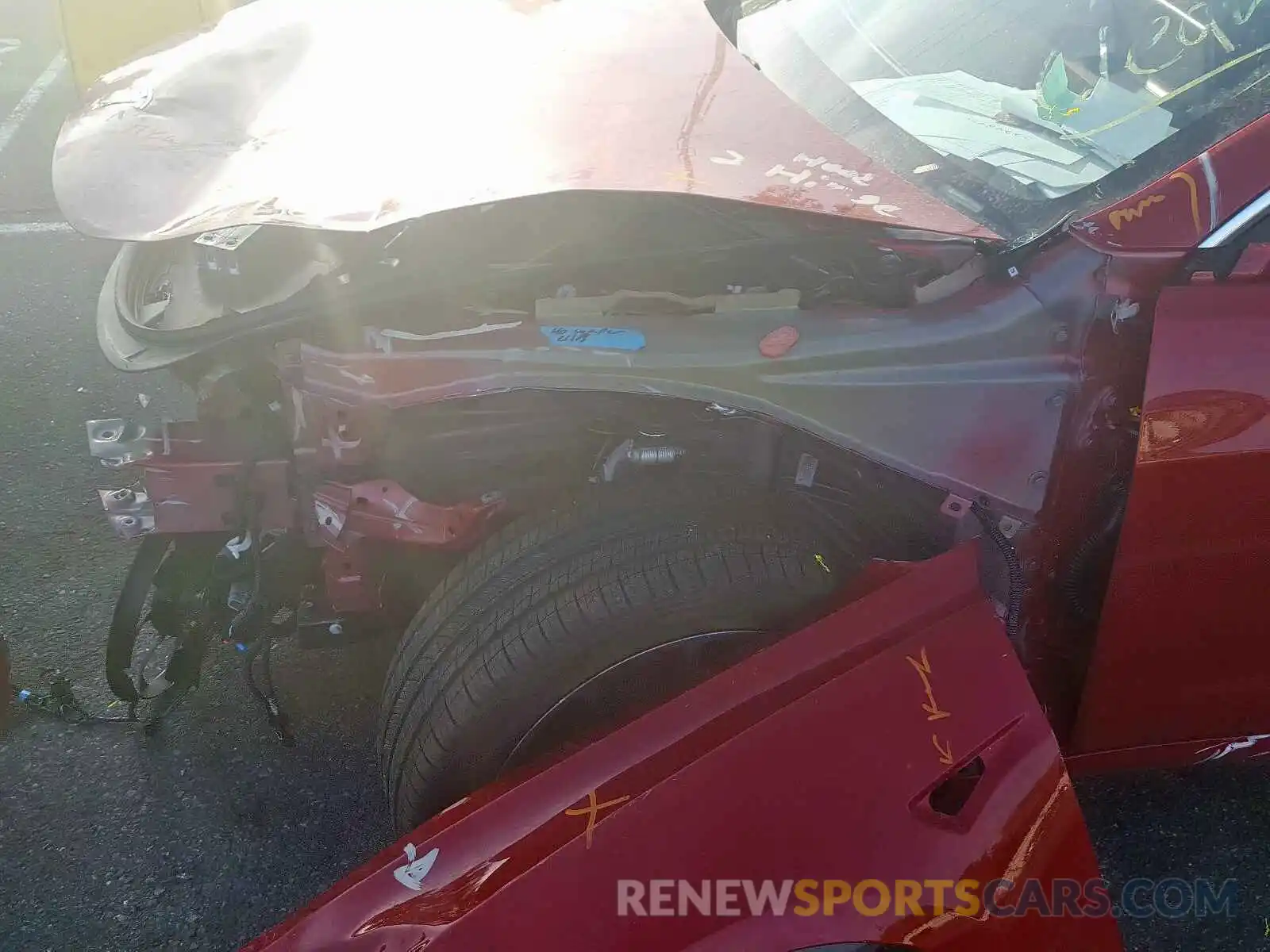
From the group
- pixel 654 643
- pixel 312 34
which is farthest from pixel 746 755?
pixel 312 34

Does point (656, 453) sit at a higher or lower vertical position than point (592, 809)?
higher

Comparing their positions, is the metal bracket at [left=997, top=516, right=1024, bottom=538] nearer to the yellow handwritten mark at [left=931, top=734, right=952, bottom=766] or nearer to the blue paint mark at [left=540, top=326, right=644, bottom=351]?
the yellow handwritten mark at [left=931, top=734, right=952, bottom=766]

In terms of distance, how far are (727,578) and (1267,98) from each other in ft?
3.58

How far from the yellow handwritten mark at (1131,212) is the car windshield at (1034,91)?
6 cm

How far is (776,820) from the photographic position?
123 cm

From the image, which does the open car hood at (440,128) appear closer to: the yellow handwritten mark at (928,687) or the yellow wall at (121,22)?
the yellow handwritten mark at (928,687)

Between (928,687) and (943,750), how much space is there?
9 centimetres

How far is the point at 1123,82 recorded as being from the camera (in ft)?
5.29

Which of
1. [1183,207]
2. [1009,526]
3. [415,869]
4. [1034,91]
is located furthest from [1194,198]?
[415,869]

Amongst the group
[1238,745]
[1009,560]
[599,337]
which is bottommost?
[1238,745]

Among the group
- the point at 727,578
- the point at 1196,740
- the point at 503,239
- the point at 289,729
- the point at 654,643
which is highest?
the point at 503,239

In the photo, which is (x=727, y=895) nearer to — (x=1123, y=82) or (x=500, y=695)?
(x=500, y=695)

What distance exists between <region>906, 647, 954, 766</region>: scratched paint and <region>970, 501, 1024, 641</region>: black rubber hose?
0.75 feet

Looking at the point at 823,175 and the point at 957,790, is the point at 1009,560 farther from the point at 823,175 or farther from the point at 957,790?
the point at 823,175
